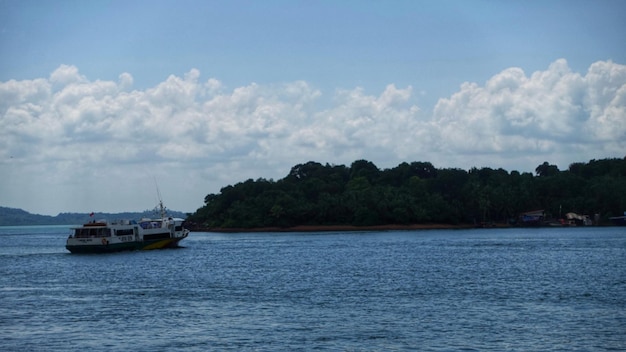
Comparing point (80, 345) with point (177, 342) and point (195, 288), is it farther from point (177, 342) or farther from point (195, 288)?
point (195, 288)

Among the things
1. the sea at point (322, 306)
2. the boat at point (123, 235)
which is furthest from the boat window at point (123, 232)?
the sea at point (322, 306)

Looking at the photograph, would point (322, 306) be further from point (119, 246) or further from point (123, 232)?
point (123, 232)

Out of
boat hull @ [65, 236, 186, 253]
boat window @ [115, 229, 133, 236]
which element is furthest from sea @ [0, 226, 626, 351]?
boat window @ [115, 229, 133, 236]

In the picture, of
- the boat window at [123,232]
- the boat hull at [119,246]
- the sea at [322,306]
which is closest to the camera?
the sea at [322,306]

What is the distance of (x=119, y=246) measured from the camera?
5202 inches

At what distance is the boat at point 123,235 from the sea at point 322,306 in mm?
25464

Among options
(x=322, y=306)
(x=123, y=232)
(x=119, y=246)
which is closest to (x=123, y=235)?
(x=123, y=232)

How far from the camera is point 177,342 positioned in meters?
44.9

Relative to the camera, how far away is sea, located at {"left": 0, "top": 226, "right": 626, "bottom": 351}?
146 feet

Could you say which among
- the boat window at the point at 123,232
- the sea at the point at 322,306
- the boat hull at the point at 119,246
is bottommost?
the sea at the point at 322,306

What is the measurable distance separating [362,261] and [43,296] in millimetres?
49073

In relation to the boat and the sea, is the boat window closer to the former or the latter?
the boat

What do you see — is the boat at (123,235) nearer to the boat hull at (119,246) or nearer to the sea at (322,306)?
the boat hull at (119,246)

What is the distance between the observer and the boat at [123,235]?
5069 inches
